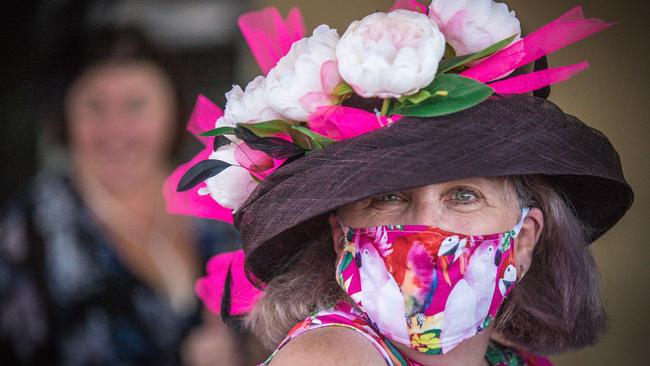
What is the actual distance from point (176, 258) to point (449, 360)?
2.65m

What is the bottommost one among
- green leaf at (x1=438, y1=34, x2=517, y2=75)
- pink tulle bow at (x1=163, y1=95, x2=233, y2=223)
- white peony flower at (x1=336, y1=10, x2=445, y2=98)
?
pink tulle bow at (x1=163, y1=95, x2=233, y2=223)

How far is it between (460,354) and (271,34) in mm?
1053

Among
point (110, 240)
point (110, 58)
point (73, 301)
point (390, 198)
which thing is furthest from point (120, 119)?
point (390, 198)

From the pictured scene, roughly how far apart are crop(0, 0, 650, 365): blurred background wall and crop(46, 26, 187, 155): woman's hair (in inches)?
4.0

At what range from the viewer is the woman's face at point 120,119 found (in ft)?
15.2

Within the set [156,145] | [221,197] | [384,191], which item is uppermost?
[384,191]

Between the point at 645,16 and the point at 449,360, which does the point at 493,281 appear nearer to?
the point at 449,360

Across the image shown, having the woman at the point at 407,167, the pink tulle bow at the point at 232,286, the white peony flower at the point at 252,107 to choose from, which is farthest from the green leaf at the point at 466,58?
the pink tulle bow at the point at 232,286

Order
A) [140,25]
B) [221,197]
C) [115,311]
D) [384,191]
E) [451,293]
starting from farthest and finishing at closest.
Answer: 1. [140,25]
2. [115,311]
3. [221,197]
4. [451,293]
5. [384,191]

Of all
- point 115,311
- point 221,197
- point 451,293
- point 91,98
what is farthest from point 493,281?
point 91,98

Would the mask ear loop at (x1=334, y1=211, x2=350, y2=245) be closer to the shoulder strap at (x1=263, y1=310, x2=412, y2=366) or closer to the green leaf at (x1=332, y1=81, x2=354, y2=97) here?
the shoulder strap at (x1=263, y1=310, x2=412, y2=366)

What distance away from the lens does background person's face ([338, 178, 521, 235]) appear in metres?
2.21

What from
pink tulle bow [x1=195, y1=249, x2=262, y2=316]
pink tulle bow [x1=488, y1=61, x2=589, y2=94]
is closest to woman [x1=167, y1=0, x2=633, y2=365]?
pink tulle bow [x1=488, y1=61, x2=589, y2=94]

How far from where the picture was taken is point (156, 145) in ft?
15.4
